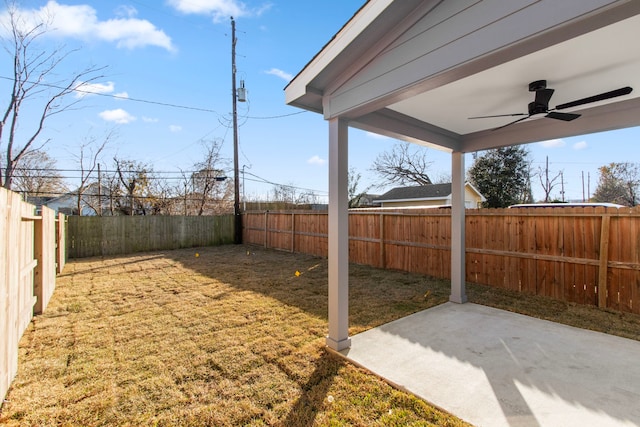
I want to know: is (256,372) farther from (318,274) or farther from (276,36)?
(276,36)

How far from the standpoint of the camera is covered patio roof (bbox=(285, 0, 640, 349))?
64.0 inches

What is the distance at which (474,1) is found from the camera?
1801 millimetres

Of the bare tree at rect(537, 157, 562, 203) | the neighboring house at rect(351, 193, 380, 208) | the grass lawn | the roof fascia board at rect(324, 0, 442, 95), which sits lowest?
the grass lawn

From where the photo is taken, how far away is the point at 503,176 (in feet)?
52.0

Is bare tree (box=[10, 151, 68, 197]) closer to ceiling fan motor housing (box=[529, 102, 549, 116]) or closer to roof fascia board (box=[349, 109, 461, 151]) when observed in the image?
roof fascia board (box=[349, 109, 461, 151])

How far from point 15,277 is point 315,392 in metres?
2.78

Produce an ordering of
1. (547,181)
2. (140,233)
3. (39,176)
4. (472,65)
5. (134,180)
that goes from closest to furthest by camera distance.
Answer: (472,65) → (140,233) → (39,176) → (134,180) → (547,181)

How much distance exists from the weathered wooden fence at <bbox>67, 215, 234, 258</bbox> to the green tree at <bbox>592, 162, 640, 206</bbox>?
26015 millimetres

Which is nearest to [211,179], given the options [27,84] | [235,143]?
[235,143]

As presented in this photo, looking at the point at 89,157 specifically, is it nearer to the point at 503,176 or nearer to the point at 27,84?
the point at 27,84

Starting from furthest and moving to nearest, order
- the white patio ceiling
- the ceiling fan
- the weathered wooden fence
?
the weathered wooden fence
the ceiling fan
the white patio ceiling

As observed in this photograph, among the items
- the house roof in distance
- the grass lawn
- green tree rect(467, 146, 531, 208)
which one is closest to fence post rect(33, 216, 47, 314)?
the grass lawn

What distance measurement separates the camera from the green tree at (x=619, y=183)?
2067cm

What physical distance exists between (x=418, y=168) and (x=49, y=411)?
869 inches
